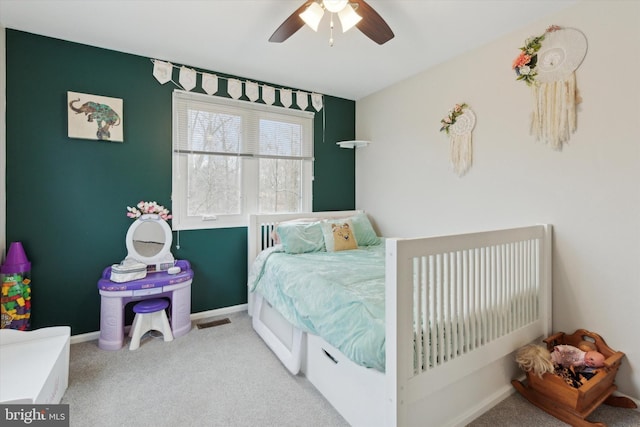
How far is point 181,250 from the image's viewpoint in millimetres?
2939

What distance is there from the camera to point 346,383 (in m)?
1.64

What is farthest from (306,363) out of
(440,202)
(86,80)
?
(86,80)

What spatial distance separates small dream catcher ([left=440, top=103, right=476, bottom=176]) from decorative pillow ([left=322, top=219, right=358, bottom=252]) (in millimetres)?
1146

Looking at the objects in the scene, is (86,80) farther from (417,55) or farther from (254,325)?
(417,55)

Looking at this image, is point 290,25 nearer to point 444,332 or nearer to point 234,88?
point 234,88

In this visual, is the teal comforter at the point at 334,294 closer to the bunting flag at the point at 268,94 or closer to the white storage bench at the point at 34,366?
the white storage bench at the point at 34,366

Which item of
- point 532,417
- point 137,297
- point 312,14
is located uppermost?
point 312,14

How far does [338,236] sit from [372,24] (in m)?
1.83

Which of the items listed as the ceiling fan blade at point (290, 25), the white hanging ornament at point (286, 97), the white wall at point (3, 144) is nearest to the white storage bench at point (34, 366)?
the white wall at point (3, 144)

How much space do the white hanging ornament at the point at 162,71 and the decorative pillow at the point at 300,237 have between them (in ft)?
5.53

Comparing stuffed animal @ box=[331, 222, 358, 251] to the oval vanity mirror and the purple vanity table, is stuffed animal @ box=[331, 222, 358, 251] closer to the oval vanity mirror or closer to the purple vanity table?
the purple vanity table

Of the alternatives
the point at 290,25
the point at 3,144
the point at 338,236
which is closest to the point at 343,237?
the point at 338,236

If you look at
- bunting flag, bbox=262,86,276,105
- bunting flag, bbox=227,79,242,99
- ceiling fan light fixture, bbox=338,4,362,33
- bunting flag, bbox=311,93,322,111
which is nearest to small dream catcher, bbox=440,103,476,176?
ceiling fan light fixture, bbox=338,4,362,33

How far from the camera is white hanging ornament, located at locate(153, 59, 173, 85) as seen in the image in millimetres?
2756
